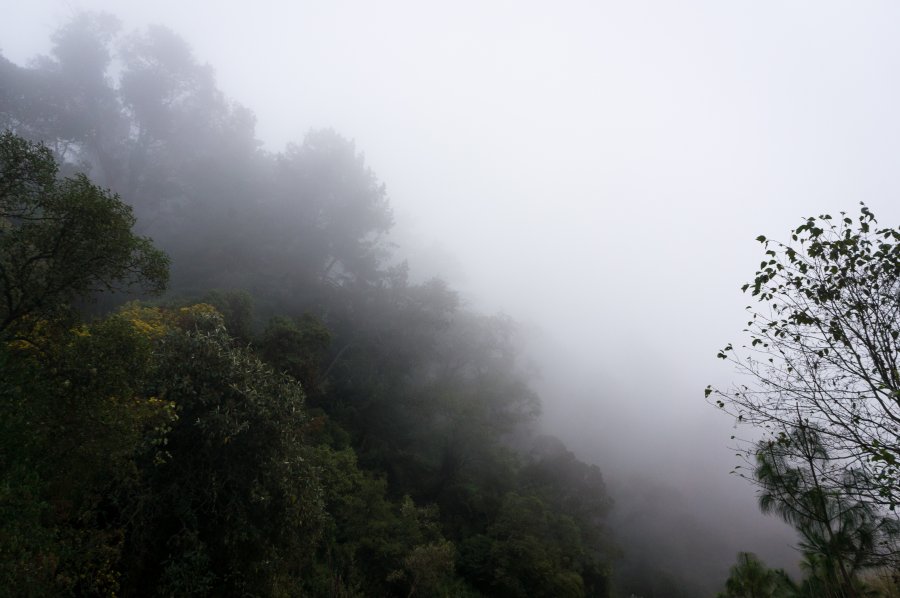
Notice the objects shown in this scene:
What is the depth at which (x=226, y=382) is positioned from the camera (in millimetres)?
12578

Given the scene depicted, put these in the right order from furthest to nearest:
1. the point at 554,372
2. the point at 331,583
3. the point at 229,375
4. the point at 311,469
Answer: the point at 554,372
the point at 331,583
the point at 311,469
the point at 229,375

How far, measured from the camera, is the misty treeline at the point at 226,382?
8688 millimetres

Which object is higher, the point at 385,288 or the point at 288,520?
the point at 385,288

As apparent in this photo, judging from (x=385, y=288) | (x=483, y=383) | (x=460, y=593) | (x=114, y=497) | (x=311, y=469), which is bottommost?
(x=460, y=593)

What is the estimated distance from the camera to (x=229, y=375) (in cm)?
1267

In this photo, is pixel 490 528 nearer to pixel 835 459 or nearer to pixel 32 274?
pixel 835 459

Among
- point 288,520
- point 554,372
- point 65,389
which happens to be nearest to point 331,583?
point 288,520

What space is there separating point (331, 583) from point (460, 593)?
8996 millimetres

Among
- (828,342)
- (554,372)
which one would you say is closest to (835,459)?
(828,342)

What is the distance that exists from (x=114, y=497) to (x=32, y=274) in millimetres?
5805

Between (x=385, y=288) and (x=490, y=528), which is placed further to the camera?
(x=385, y=288)

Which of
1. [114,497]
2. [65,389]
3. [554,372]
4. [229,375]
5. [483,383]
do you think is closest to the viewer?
[65,389]

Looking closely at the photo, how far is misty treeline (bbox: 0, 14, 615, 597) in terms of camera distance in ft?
28.5

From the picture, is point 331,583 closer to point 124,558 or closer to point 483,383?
point 124,558
